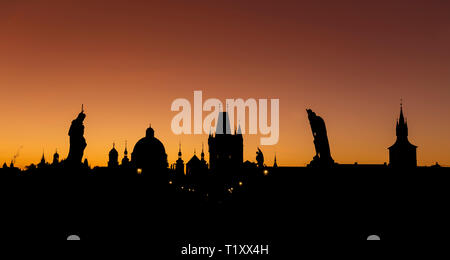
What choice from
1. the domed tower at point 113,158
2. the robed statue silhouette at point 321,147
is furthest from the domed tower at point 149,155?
the robed statue silhouette at point 321,147

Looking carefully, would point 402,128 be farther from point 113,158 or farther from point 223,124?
point 113,158

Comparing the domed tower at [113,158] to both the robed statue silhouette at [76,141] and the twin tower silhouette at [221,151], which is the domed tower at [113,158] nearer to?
the twin tower silhouette at [221,151]

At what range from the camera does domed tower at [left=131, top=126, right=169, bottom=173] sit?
426 ft

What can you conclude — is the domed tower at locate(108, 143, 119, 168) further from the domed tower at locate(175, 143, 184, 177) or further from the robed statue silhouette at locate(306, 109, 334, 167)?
the robed statue silhouette at locate(306, 109, 334, 167)

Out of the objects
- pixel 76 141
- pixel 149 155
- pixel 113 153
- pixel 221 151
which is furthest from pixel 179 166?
pixel 76 141

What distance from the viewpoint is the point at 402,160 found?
132000mm

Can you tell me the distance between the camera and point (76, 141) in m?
33.3

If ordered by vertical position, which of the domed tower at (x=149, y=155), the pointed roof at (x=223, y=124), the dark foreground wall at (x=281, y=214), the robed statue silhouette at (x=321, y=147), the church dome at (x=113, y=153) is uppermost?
the pointed roof at (x=223, y=124)

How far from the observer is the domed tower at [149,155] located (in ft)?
426

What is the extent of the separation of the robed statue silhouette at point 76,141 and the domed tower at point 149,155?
3730 inches
